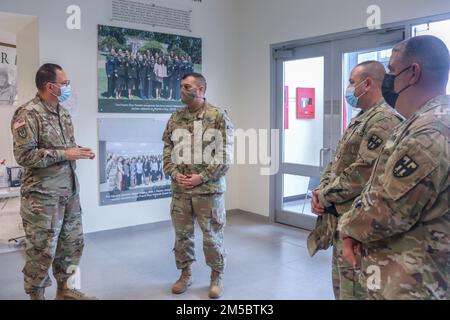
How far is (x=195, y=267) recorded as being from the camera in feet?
12.3

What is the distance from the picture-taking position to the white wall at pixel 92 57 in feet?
14.1

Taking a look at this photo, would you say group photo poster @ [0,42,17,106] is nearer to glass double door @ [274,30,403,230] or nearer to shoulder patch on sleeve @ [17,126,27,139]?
glass double door @ [274,30,403,230]

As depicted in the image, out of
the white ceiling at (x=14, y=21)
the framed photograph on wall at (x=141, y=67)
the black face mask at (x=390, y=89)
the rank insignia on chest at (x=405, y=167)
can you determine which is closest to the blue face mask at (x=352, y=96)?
the black face mask at (x=390, y=89)

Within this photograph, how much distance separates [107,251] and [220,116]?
6.55ft

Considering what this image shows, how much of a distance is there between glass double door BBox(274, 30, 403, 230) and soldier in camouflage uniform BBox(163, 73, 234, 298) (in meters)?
1.92

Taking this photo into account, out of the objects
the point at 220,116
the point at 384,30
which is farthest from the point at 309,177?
the point at 220,116

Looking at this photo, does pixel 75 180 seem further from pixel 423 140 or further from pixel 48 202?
pixel 423 140

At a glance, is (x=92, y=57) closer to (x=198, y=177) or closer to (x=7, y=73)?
(x=198, y=177)

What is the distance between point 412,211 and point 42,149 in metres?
2.23

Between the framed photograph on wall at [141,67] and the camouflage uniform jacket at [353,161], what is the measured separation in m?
3.10

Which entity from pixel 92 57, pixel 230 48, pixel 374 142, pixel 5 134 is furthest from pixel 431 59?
pixel 5 134

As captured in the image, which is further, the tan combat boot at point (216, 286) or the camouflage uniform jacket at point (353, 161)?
the tan combat boot at point (216, 286)

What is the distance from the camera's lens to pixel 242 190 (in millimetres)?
5910

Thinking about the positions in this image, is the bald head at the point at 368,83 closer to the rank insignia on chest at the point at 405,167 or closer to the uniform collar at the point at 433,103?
the uniform collar at the point at 433,103
